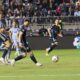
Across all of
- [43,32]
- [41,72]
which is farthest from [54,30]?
[41,72]

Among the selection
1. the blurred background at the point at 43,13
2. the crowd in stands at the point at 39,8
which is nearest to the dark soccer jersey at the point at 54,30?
the blurred background at the point at 43,13

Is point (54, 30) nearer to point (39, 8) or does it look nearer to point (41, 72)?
point (41, 72)

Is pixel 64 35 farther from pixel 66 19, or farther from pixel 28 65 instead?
pixel 28 65

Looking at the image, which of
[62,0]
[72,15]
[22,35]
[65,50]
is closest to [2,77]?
[22,35]

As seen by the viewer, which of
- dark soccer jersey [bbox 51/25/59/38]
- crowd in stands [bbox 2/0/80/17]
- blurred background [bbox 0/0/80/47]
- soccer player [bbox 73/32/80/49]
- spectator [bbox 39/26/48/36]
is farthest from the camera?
crowd in stands [bbox 2/0/80/17]

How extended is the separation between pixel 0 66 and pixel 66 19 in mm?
11930

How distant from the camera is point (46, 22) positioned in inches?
1151

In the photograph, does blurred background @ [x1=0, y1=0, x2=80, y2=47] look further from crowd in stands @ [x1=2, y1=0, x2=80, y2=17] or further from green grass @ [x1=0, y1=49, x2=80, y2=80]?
green grass @ [x1=0, y1=49, x2=80, y2=80]

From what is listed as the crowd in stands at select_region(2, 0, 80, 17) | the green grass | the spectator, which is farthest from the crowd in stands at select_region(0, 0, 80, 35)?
the green grass

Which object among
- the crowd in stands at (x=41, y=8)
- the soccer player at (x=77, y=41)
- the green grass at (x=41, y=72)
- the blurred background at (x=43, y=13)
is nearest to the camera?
the green grass at (x=41, y=72)

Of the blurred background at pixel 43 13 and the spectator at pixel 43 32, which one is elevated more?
the blurred background at pixel 43 13

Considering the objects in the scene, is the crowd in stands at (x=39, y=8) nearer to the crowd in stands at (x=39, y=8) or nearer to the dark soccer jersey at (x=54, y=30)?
the crowd in stands at (x=39, y=8)

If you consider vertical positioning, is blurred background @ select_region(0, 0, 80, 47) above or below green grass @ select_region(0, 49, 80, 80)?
below

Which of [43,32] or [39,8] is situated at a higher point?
[39,8]
